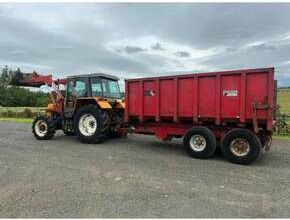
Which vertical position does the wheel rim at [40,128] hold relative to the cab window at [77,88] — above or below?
below

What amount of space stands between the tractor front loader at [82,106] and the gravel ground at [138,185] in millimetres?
1805

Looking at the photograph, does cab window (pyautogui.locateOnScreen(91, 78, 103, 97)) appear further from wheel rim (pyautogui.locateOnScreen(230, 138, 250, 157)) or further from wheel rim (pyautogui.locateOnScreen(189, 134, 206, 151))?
wheel rim (pyautogui.locateOnScreen(230, 138, 250, 157))

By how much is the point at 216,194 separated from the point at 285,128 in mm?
9796

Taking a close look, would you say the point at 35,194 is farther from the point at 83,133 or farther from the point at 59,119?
the point at 59,119

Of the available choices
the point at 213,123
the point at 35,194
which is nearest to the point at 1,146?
the point at 35,194

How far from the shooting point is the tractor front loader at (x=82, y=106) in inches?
364

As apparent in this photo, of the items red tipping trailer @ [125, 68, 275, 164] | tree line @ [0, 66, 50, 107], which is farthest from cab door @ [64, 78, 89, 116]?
tree line @ [0, 66, 50, 107]

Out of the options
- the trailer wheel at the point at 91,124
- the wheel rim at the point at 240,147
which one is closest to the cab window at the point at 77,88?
the trailer wheel at the point at 91,124

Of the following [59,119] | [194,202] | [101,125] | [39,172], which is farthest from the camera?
[59,119]

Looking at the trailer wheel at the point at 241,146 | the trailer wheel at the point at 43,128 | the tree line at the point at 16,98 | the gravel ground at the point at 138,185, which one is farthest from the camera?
the tree line at the point at 16,98

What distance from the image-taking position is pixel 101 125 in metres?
9.02

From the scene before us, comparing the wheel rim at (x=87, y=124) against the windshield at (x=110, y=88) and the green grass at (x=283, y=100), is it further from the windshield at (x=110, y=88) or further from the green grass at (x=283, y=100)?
the green grass at (x=283, y=100)

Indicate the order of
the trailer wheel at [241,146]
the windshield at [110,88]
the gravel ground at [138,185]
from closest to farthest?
1. the gravel ground at [138,185]
2. the trailer wheel at [241,146]
3. the windshield at [110,88]

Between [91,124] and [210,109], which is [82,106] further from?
[210,109]
